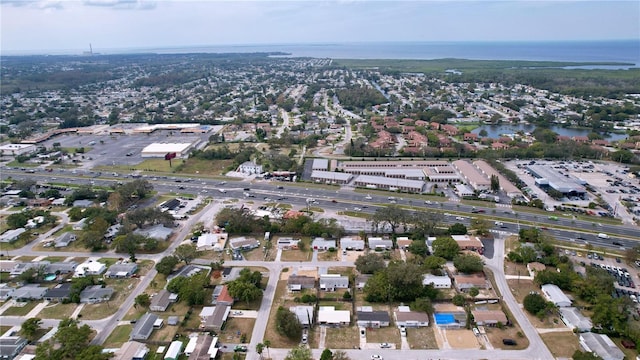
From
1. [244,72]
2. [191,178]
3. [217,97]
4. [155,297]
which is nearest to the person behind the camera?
[155,297]

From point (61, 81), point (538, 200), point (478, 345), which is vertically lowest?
point (478, 345)

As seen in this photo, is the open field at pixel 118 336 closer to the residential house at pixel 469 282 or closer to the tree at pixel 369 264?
the tree at pixel 369 264

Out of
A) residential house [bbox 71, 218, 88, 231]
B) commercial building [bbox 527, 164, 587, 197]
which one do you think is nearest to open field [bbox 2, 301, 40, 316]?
residential house [bbox 71, 218, 88, 231]

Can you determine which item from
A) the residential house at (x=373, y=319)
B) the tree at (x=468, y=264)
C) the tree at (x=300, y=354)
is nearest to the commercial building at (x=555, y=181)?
the tree at (x=468, y=264)

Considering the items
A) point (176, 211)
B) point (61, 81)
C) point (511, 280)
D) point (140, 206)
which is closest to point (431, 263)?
point (511, 280)

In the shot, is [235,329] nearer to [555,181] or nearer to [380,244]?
[380,244]

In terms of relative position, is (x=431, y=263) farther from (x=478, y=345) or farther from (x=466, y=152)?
(x=466, y=152)

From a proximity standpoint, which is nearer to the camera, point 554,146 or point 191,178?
point 191,178
